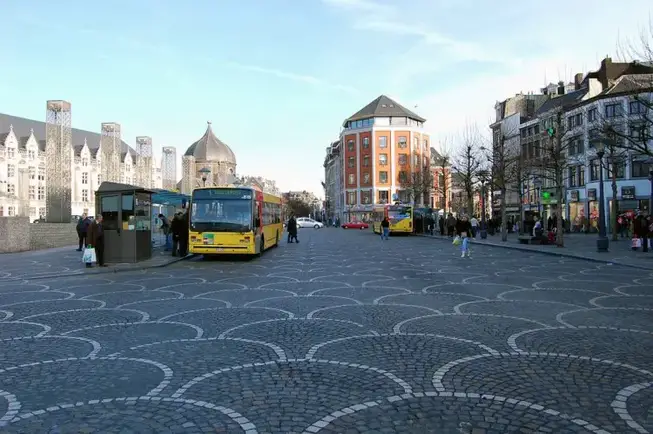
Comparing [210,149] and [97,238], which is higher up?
[210,149]

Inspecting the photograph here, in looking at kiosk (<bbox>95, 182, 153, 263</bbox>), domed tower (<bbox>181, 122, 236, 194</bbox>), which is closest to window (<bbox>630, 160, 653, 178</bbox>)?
kiosk (<bbox>95, 182, 153, 263</bbox>)

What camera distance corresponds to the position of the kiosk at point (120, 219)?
64.2 ft

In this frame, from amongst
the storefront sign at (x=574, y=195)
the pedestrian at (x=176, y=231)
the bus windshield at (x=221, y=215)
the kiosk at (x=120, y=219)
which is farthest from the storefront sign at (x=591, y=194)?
the kiosk at (x=120, y=219)

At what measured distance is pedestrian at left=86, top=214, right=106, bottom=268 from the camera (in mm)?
18500

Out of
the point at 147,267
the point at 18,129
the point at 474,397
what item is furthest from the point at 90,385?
the point at 18,129

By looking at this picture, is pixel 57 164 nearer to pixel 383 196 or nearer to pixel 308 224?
pixel 308 224

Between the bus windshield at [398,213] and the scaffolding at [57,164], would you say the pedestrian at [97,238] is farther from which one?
the bus windshield at [398,213]

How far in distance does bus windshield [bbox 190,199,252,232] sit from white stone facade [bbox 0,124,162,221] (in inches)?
2870

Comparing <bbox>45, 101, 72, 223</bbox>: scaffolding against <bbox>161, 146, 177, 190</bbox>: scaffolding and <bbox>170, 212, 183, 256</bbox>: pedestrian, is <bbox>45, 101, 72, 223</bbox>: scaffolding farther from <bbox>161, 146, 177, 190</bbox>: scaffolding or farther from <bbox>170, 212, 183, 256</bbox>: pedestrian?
<bbox>161, 146, 177, 190</bbox>: scaffolding

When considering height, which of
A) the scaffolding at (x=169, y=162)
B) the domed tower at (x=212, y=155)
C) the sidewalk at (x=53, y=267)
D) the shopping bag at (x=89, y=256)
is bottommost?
the sidewalk at (x=53, y=267)

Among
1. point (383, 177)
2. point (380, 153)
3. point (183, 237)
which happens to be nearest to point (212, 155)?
point (380, 153)

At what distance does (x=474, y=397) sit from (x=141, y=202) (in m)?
17.7

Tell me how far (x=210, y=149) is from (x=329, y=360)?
129m

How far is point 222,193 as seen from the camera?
21969 mm
